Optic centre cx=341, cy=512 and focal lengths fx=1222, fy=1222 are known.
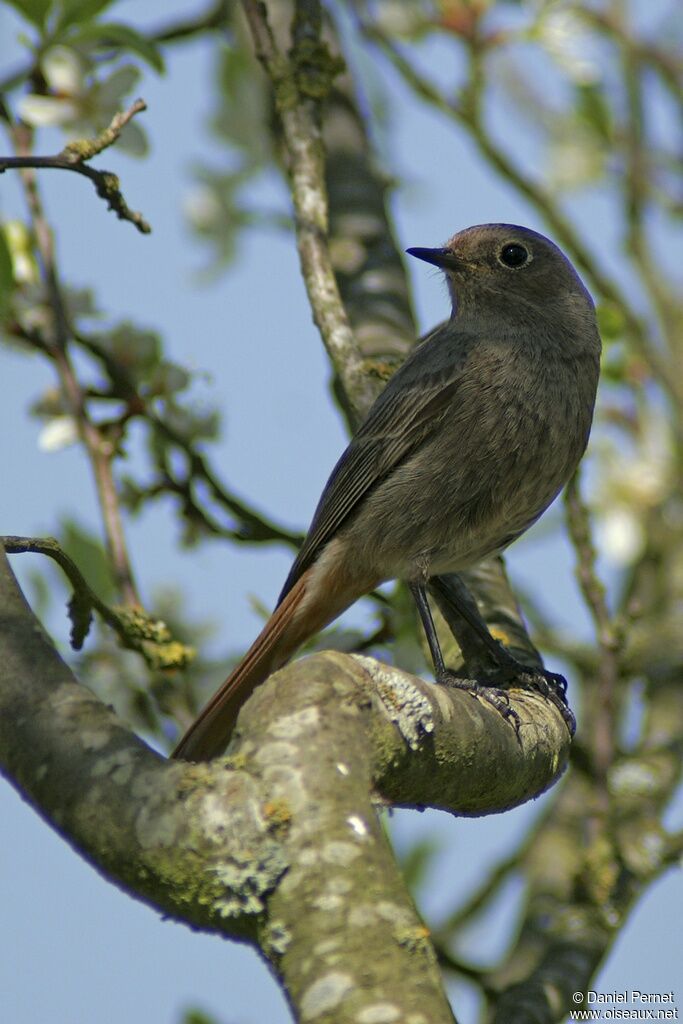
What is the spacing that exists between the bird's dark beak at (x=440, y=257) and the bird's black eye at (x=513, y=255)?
0.62ft

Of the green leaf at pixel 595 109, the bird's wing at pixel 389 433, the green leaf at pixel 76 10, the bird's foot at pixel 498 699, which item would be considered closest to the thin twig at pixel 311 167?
the bird's wing at pixel 389 433

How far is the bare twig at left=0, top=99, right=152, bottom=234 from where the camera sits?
331 cm

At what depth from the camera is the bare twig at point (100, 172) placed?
3.31m

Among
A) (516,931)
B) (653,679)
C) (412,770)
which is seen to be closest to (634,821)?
(516,931)

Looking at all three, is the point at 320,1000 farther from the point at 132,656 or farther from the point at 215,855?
the point at 132,656

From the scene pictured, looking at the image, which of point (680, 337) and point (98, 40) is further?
point (680, 337)

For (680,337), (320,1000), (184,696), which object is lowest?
(320,1000)

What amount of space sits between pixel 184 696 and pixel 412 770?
216 centimetres

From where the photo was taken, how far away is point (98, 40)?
427 cm

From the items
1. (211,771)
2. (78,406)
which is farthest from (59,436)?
(211,771)

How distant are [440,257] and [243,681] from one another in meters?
1.95

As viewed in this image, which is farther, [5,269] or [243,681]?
[243,681]

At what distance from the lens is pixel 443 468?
4.42 meters

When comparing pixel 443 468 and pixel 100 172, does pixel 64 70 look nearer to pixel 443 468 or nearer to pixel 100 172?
pixel 100 172
